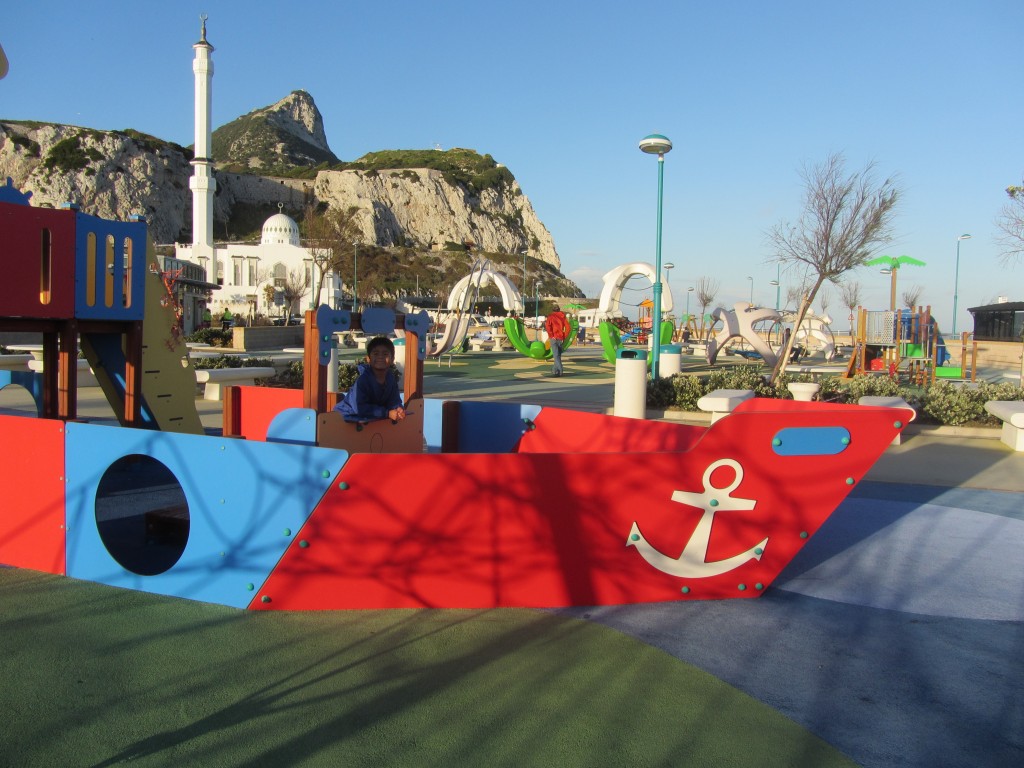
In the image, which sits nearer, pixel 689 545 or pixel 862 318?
pixel 689 545

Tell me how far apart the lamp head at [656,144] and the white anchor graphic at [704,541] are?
11245mm

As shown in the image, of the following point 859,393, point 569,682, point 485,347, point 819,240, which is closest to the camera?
point 569,682

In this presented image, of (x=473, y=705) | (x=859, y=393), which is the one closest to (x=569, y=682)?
(x=473, y=705)

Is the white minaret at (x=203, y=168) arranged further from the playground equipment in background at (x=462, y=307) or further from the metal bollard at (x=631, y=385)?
the metal bollard at (x=631, y=385)

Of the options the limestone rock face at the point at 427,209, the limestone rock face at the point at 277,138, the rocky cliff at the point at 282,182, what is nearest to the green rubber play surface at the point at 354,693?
the rocky cliff at the point at 282,182

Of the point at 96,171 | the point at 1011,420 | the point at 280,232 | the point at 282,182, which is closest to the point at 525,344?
the point at 1011,420

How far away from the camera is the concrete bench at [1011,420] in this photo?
10.5 metres

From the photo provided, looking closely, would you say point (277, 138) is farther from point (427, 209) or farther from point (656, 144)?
point (656, 144)

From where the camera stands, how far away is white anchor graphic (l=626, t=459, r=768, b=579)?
425cm

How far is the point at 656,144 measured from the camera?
14.2 m

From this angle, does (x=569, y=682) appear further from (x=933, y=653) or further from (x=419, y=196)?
(x=419, y=196)

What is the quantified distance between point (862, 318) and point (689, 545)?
65.5ft

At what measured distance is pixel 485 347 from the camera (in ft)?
122

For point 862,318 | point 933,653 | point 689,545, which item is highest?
point 862,318
